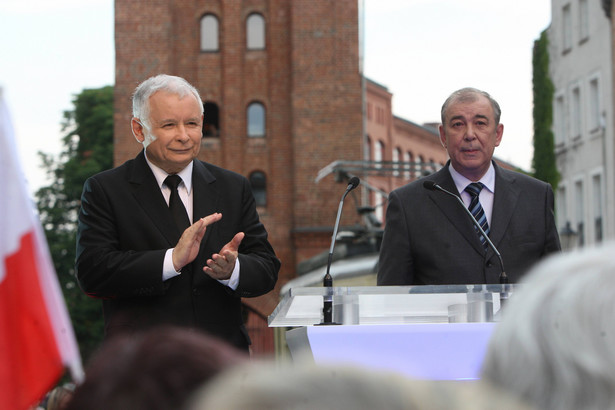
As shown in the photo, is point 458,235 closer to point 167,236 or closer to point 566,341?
point 167,236

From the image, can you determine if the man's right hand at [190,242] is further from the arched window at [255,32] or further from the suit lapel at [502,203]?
the arched window at [255,32]

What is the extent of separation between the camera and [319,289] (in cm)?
392

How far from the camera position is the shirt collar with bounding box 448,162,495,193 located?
17.6 feet

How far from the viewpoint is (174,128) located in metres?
Answer: 4.54

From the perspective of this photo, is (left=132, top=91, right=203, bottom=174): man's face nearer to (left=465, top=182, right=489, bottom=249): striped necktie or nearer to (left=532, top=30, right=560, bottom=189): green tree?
(left=465, top=182, right=489, bottom=249): striped necktie

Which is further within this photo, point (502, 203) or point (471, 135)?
point (471, 135)

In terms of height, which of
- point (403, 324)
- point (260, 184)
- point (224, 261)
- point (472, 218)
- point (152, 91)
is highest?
point (260, 184)

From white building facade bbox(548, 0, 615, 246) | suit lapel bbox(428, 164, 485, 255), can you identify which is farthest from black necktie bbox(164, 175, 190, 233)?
white building facade bbox(548, 0, 615, 246)

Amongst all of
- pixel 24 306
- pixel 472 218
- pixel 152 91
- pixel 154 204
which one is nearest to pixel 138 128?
pixel 152 91

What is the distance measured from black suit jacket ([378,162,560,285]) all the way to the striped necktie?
3 centimetres

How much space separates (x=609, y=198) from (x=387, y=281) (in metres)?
35.4

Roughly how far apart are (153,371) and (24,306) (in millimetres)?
1161

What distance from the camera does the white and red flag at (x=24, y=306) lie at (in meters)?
2.59

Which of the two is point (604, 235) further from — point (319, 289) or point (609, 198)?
point (319, 289)
